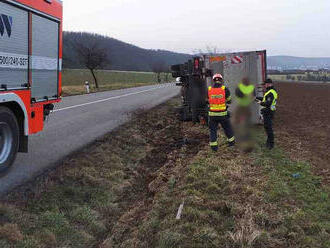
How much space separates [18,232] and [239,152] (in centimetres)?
525

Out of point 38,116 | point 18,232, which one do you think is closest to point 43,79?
point 38,116

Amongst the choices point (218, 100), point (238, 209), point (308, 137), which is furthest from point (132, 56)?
point (238, 209)

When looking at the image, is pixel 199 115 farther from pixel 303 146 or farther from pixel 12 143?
pixel 12 143

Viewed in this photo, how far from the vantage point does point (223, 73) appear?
1160cm

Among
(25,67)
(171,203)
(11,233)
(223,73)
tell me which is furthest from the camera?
(223,73)

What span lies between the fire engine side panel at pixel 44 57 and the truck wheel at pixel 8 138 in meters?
→ 0.90

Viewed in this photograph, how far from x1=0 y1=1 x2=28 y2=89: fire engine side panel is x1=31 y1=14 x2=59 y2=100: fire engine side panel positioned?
33 centimetres

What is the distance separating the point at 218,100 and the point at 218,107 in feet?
0.56

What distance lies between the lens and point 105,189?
5.91m

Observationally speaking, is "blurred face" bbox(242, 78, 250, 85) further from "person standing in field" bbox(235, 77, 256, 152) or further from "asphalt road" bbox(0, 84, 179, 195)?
"asphalt road" bbox(0, 84, 179, 195)

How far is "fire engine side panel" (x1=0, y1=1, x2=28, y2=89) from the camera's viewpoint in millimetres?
5434

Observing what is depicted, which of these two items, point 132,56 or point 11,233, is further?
point 132,56

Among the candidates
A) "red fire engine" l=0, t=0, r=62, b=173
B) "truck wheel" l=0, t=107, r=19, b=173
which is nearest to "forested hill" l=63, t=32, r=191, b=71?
"red fire engine" l=0, t=0, r=62, b=173

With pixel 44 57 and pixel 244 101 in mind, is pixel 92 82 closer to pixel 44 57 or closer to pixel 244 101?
pixel 244 101
